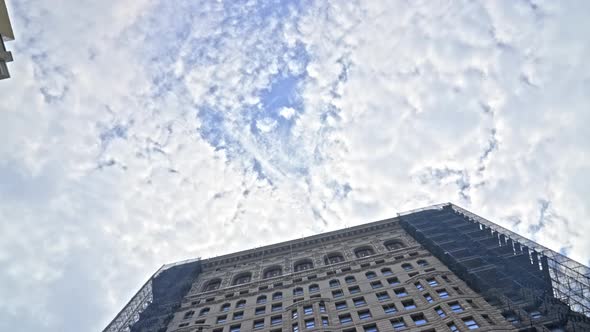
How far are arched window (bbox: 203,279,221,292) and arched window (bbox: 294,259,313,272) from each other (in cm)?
1043

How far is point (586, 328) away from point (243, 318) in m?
29.1

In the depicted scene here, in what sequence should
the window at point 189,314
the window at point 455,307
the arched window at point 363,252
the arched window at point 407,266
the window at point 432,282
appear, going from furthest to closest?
the arched window at point 363,252
the arched window at point 407,266
the window at point 189,314
the window at point 432,282
the window at point 455,307

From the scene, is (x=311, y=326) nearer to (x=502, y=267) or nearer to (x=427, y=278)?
(x=427, y=278)

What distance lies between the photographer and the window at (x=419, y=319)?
35.2 m

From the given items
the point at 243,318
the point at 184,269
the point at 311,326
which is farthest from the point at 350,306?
the point at 184,269

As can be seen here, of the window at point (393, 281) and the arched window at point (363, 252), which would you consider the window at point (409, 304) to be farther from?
the arched window at point (363, 252)

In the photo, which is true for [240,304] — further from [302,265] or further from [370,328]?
[370,328]

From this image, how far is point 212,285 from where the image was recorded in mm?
56312

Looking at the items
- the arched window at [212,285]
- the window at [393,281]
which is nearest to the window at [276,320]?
the window at [393,281]

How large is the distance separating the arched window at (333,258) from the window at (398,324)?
18.1m

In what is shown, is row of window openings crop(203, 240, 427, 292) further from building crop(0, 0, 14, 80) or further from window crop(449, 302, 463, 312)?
building crop(0, 0, 14, 80)

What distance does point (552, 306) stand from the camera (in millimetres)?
34406

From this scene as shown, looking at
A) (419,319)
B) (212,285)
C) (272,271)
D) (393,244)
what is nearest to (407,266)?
(393,244)

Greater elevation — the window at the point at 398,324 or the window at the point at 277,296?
the window at the point at 277,296
